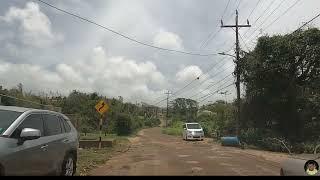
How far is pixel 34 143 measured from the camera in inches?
386

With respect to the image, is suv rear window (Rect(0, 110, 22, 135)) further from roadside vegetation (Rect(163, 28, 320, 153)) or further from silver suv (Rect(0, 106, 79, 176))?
roadside vegetation (Rect(163, 28, 320, 153))

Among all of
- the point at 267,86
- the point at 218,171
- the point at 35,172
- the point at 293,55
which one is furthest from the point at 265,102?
the point at 35,172

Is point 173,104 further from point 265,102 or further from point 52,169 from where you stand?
point 52,169

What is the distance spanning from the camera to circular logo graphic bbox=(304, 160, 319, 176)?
1001cm

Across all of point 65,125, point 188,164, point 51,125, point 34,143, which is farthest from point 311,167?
point 188,164

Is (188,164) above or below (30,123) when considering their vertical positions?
below

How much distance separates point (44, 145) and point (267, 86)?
30.8 meters

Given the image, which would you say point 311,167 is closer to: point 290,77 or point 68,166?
point 68,166

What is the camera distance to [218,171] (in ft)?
51.0

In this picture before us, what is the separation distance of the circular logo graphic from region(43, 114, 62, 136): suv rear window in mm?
5433

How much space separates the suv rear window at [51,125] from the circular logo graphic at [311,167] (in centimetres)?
543

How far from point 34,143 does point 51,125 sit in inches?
62.2

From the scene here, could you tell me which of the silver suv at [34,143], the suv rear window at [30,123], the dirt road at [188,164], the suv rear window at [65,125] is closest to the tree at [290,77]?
the dirt road at [188,164]

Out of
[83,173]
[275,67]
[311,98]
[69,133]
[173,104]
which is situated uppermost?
[173,104]
